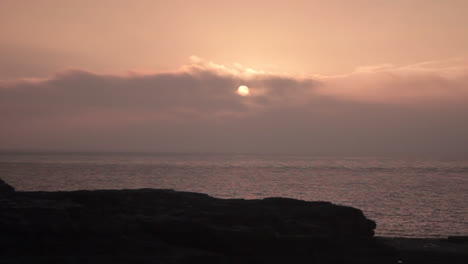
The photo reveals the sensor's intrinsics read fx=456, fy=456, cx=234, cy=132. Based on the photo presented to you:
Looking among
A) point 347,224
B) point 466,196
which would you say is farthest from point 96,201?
point 466,196

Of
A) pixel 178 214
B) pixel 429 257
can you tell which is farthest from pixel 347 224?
pixel 429 257

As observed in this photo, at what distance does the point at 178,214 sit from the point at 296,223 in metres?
5.05

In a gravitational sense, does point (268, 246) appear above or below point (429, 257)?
above

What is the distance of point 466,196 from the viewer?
7962cm

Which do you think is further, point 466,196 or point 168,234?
point 466,196

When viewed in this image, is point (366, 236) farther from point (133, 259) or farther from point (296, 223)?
point (133, 259)

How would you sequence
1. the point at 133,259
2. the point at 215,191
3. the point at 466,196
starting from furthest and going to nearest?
the point at 215,191 < the point at 466,196 < the point at 133,259

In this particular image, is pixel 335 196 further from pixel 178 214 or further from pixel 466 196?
pixel 178 214

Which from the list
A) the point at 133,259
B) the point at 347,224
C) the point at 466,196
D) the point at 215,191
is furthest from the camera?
the point at 215,191

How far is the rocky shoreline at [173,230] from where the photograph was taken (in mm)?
15969

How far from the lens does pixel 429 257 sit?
87.8 ft

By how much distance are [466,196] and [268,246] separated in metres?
72.9

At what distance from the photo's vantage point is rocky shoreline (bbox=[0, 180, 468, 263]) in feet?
52.4

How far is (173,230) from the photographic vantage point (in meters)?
18.4
